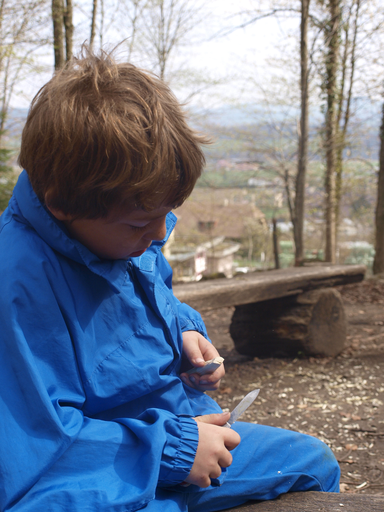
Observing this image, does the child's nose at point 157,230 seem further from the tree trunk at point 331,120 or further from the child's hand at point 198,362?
the tree trunk at point 331,120

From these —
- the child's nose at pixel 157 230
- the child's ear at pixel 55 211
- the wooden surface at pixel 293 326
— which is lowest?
the wooden surface at pixel 293 326

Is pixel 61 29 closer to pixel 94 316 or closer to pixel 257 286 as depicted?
pixel 257 286

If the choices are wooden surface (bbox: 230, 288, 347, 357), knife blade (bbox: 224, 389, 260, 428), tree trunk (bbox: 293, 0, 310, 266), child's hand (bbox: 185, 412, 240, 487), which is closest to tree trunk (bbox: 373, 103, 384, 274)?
tree trunk (bbox: 293, 0, 310, 266)

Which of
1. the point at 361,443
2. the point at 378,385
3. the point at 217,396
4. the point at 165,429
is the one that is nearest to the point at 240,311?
the point at 217,396

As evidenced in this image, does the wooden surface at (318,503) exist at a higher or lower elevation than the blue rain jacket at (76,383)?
lower

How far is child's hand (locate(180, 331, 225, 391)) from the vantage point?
4.41 ft

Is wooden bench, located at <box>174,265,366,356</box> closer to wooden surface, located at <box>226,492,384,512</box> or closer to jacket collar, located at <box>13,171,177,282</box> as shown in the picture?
wooden surface, located at <box>226,492,384,512</box>

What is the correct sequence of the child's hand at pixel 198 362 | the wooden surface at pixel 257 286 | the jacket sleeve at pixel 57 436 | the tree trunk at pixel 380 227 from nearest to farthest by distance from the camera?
the jacket sleeve at pixel 57 436 → the child's hand at pixel 198 362 → the wooden surface at pixel 257 286 → the tree trunk at pixel 380 227

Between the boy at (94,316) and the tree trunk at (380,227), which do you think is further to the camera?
the tree trunk at (380,227)

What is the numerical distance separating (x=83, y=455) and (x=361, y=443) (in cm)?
249

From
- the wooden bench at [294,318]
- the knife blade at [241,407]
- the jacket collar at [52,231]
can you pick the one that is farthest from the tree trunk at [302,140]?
the jacket collar at [52,231]

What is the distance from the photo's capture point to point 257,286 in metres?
4.16

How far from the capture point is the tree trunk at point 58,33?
6.44m

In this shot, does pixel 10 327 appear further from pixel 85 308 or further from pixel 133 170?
pixel 133 170
